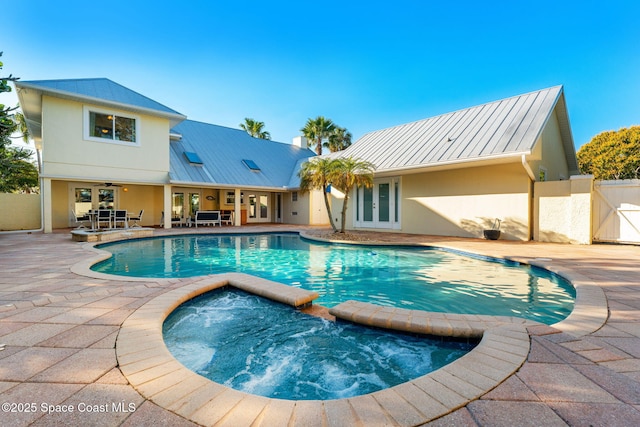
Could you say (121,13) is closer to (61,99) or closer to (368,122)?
(61,99)

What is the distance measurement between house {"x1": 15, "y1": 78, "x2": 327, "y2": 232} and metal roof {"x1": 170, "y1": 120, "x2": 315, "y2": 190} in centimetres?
6

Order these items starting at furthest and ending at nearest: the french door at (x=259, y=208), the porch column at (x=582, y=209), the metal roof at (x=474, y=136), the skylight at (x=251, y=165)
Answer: the french door at (x=259, y=208)
the skylight at (x=251, y=165)
the metal roof at (x=474, y=136)
the porch column at (x=582, y=209)

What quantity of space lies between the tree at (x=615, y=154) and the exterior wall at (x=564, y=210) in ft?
68.6

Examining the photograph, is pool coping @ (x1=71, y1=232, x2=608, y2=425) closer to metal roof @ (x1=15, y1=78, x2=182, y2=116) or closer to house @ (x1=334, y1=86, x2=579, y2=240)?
house @ (x1=334, y1=86, x2=579, y2=240)

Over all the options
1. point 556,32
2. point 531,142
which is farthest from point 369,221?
point 556,32

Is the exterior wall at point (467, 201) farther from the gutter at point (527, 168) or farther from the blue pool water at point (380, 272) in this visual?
the blue pool water at point (380, 272)

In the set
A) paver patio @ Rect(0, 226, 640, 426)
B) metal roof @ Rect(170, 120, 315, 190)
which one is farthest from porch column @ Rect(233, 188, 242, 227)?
paver patio @ Rect(0, 226, 640, 426)

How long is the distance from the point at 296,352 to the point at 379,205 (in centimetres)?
1151

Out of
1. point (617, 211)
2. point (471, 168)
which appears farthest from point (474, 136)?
point (617, 211)

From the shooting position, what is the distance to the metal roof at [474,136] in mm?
9383

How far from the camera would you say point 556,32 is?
465 inches

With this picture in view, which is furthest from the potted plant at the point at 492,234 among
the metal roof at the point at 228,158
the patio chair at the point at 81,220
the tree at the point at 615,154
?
the tree at the point at 615,154

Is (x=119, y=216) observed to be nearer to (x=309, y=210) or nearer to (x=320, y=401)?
(x=309, y=210)

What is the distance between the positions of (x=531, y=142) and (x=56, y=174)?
1691 cm
